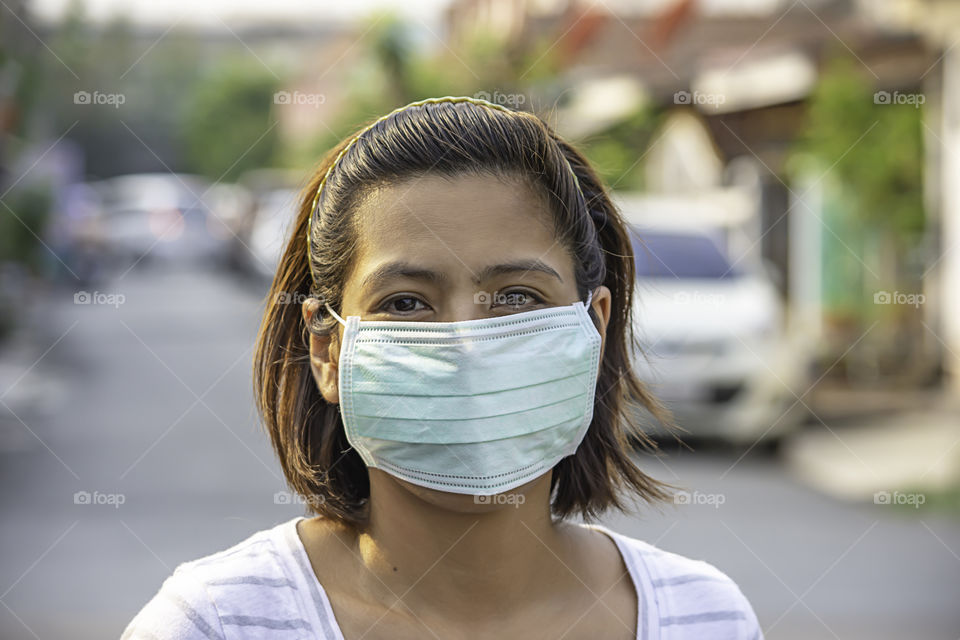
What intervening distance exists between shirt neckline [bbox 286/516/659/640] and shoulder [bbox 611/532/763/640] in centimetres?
1

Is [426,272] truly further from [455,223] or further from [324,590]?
[324,590]

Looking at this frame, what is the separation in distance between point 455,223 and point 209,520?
18.9 feet

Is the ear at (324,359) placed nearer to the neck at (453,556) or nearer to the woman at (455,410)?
the woman at (455,410)

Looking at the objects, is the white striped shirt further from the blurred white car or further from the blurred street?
the blurred white car

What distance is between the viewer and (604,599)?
6.42 ft

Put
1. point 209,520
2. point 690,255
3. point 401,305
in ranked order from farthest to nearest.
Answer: point 690,255 < point 209,520 < point 401,305

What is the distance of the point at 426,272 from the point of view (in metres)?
1.83

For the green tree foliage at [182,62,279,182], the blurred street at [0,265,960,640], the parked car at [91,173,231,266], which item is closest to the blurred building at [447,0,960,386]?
the blurred street at [0,265,960,640]

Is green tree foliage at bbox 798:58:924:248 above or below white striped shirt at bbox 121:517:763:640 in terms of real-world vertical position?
above

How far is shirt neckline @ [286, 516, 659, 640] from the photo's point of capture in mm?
1787

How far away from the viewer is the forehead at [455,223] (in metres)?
1.83

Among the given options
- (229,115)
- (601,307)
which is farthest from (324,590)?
(229,115)

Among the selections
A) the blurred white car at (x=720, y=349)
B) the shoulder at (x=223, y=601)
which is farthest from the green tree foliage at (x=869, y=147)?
the shoulder at (x=223, y=601)

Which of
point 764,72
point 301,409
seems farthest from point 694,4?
point 301,409
